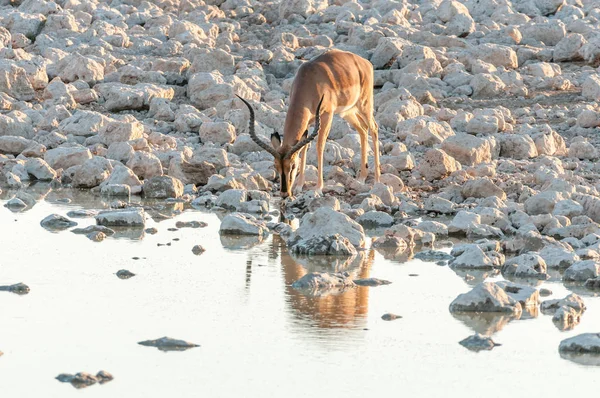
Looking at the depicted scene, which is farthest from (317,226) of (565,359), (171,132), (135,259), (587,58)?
(587,58)

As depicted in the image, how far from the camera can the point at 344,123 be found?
16781mm

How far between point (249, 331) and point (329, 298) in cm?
117

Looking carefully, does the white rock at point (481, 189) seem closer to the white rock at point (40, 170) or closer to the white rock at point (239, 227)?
the white rock at point (239, 227)

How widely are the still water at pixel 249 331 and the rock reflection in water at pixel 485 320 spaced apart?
0.02m

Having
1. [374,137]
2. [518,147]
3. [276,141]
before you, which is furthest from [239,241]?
[518,147]

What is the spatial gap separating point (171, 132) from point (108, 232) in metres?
5.95

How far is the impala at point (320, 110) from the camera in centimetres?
1335

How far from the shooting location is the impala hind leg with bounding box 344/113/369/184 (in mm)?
14727

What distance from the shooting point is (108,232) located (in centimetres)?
1116

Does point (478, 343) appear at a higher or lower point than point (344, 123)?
lower

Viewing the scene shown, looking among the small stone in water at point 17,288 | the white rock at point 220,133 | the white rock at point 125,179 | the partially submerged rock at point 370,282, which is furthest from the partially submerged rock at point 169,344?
the white rock at point 220,133

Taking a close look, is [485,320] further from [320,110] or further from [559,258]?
[320,110]

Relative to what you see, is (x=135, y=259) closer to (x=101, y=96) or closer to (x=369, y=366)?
(x=369, y=366)

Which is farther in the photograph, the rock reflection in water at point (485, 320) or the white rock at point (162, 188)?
the white rock at point (162, 188)
